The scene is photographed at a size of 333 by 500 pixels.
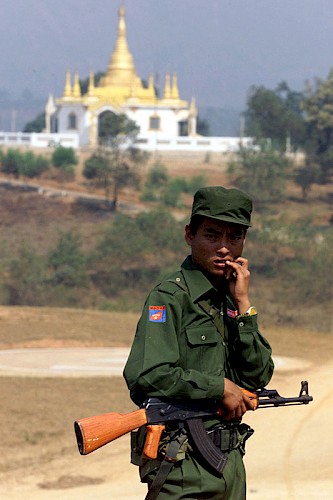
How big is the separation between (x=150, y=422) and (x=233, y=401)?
0.35m

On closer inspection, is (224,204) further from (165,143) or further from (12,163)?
(165,143)

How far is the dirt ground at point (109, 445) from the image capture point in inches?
458

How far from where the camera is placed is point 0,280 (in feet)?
128

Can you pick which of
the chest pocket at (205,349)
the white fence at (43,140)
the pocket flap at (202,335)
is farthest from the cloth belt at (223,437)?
the white fence at (43,140)

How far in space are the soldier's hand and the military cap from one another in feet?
2.21

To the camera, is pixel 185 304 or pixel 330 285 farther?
pixel 330 285

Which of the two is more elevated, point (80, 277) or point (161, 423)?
Answer: point (161, 423)

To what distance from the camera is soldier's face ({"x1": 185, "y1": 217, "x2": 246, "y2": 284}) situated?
516cm

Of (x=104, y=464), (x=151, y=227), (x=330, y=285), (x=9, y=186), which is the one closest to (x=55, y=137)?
(x=9, y=186)

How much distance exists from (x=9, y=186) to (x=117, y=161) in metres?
6.35


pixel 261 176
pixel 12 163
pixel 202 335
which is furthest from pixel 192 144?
pixel 202 335

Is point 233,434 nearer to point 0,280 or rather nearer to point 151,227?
point 0,280

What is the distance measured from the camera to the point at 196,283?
5145 millimetres

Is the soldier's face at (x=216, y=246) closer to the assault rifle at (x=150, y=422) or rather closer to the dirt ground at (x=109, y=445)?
the assault rifle at (x=150, y=422)
